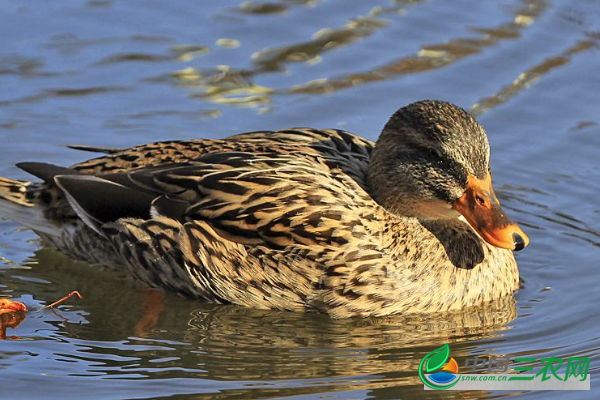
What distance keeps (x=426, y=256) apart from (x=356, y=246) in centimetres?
70

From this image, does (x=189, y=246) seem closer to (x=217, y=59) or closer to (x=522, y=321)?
(x=522, y=321)

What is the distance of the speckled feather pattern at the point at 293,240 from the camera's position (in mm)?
11156

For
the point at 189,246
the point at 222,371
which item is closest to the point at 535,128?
the point at 189,246

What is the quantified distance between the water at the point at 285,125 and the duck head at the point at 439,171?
86cm

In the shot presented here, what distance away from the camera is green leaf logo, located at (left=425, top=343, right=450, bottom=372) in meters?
10.4

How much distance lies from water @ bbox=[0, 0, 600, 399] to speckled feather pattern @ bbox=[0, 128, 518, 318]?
0.22 m

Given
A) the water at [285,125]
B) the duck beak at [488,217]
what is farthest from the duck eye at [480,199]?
the water at [285,125]

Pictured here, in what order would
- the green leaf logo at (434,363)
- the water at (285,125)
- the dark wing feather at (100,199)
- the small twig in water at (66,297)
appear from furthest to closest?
the dark wing feather at (100,199) < the small twig in water at (66,297) < the water at (285,125) < the green leaf logo at (434,363)

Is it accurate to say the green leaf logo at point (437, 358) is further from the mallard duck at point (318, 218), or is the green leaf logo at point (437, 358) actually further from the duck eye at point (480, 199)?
the duck eye at point (480, 199)

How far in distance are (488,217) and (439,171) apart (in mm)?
548

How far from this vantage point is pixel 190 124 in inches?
574

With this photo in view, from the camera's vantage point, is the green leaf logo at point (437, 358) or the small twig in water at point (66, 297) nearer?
the green leaf logo at point (437, 358)

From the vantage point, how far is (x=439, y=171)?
37.0ft

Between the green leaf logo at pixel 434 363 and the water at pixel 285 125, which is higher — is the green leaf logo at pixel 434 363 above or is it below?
below
